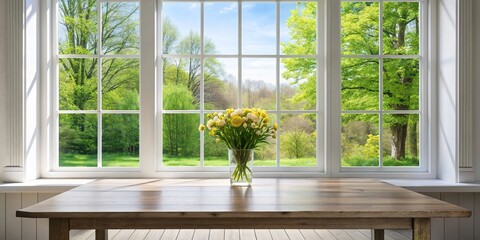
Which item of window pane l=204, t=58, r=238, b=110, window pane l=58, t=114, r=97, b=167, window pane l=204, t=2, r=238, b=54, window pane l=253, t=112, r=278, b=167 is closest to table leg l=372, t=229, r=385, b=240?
window pane l=253, t=112, r=278, b=167

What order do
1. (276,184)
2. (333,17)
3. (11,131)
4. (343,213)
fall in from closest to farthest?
(343,213)
(276,184)
(11,131)
(333,17)

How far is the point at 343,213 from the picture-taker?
2.20 m

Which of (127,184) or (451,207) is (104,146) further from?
(451,207)

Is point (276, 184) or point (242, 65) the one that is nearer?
point (276, 184)

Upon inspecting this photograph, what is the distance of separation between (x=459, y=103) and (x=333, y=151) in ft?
3.50

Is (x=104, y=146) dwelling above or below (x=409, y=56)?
below

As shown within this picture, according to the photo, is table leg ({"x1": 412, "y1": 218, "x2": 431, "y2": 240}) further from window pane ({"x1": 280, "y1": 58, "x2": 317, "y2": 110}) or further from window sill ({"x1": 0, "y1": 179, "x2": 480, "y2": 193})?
window pane ({"x1": 280, "y1": 58, "x2": 317, "y2": 110})

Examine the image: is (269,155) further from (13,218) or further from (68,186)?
(13,218)

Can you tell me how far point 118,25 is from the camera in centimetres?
421

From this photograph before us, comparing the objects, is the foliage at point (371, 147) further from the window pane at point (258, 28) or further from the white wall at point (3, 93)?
the white wall at point (3, 93)

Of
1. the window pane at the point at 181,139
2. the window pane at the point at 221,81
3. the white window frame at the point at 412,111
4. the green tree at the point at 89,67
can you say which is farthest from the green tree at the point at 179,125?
the white window frame at the point at 412,111

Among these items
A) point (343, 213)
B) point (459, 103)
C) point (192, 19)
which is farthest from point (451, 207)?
point (192, 19)

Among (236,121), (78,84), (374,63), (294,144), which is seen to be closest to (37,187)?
(78,84)

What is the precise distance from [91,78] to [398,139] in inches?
108
